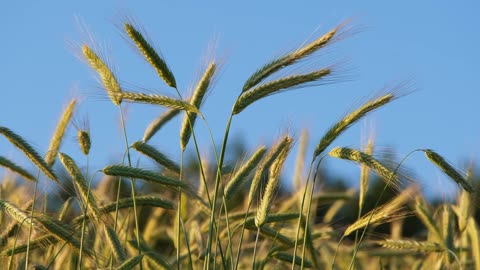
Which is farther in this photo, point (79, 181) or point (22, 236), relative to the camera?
point (22, 236)

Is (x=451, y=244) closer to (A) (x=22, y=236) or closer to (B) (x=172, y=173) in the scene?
(B) (x=172, y=173)

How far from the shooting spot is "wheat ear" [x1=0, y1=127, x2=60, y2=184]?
4852 mm

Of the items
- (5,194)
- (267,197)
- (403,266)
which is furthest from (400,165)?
(403,266)

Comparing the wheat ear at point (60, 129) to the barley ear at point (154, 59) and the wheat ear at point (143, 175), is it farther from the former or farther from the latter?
the wheat ear at point (143, 175)

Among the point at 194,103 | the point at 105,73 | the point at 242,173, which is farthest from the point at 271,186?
the point at 105,73

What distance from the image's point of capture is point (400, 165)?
4797mm

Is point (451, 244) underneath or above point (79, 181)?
underneath

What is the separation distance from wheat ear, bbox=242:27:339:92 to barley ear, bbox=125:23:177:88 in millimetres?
436

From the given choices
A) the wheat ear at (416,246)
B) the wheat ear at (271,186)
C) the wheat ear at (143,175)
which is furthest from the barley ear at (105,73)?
the wheat ear at (416,246)

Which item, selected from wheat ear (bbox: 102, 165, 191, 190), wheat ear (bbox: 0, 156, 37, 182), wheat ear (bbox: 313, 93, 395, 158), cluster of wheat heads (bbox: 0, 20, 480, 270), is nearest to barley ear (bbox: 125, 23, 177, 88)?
cluster of wheat heads (bbox: 0, 20, 480, 270)

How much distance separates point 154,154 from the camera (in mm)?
5090

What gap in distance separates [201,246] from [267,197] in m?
1.13

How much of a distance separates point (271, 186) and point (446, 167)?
837mm

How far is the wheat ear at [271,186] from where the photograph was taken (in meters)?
4.66
